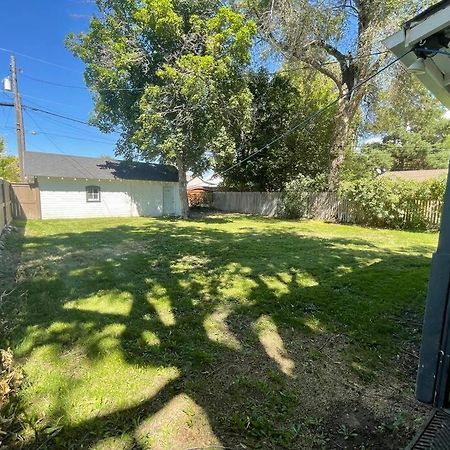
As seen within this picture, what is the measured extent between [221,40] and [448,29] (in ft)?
42.6

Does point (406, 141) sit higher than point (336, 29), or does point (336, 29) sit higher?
point (336, 29)

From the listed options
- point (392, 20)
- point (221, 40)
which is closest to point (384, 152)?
point (392, 20)

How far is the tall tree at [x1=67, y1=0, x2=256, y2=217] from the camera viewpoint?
12.6 metres

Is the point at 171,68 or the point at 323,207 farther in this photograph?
the point at 323,207

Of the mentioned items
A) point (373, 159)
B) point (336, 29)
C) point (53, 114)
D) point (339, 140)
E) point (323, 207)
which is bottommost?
point (323, 207)

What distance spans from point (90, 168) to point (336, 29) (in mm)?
12834

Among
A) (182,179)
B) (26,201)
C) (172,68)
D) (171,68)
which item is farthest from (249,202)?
(26,201)

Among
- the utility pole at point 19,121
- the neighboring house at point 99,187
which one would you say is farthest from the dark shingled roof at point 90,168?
the utility pole at point 19,121

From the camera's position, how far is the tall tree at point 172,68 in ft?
41.3

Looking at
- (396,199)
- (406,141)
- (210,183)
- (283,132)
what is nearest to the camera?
(396,199)

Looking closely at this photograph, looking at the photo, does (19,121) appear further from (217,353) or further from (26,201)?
(217,353)

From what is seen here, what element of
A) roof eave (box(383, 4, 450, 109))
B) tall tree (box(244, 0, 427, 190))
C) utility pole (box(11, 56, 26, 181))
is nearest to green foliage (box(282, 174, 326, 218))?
tall tree (box(244, 0, 427, 190))

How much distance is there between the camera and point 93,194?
638 inches

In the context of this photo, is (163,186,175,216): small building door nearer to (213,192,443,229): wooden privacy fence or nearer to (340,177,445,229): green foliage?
(213,192,443,229): wooden privacy fence
